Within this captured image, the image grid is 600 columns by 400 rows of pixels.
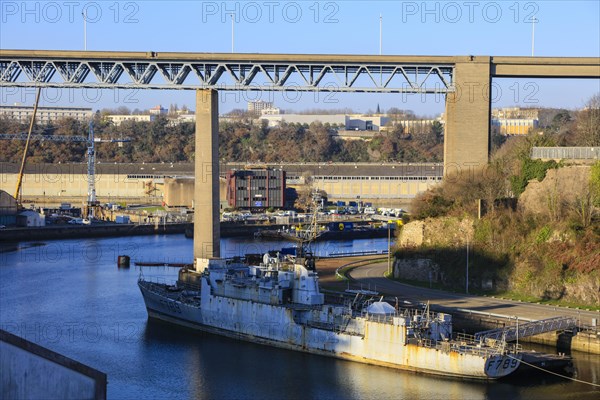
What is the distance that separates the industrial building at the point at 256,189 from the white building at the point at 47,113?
6550 cm

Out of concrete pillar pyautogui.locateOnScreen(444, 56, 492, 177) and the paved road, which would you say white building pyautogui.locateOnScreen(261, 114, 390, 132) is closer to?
concrete pillar pyautogui.locateOnScreen(444, 56, 492, 177)

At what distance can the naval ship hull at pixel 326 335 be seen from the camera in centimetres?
2847

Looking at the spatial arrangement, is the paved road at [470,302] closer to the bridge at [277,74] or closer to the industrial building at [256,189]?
the bridge at [277,74]

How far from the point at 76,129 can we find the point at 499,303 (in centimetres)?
8495

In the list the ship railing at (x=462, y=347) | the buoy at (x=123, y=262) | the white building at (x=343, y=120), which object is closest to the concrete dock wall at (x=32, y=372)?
the ship railing at (x=462, y=347)

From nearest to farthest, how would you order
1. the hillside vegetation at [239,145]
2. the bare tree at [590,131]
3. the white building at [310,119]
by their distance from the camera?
the bare tree at [590,131]
the hillside vegetation at [239,145]
the white building at [310,119]

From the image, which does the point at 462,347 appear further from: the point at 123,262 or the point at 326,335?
the point at 123,262

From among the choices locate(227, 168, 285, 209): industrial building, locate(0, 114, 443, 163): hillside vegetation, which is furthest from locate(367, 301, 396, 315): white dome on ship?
locate(0, 114, 443, 163): hillside vegetation

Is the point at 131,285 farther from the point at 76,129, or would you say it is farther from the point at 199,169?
the point at 76,129

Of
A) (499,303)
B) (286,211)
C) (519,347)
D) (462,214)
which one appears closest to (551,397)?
(519,347)

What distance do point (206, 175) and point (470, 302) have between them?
13.3 metres

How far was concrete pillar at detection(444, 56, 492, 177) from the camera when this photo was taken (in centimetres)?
4391

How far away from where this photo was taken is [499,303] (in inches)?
1411

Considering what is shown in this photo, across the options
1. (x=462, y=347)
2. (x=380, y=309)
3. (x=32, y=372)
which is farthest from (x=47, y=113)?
(x=32, y=372)
